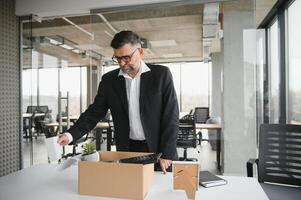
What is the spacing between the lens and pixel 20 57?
138 inches

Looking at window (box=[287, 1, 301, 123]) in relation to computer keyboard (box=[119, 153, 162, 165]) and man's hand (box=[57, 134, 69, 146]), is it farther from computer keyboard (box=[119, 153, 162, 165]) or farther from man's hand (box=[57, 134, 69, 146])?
man's hand (box=[57, 134, 69, 146])

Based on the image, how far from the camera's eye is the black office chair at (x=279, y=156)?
6.39 ft

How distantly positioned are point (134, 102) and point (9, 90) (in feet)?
7.16

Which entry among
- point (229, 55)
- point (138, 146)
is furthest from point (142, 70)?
point (229, 55)

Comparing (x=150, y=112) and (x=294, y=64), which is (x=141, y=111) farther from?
(x=294, y=64)

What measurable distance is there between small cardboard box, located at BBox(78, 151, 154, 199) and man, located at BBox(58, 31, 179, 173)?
50 centimetres

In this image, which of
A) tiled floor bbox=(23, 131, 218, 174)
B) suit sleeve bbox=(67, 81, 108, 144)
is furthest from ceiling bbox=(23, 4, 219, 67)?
tiled floor bbox=(23, 131, 218, 174)

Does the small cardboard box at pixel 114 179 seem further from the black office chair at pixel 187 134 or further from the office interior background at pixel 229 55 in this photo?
the black office chair at pixel 187 134

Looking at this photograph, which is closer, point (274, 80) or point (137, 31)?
point (274, 80)

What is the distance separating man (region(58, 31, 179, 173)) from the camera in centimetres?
173

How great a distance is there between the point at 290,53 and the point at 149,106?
244cm

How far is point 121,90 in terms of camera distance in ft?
5.97

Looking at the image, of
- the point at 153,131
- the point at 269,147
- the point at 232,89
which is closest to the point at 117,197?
the point at 153,131

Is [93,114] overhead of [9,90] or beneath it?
beneath
